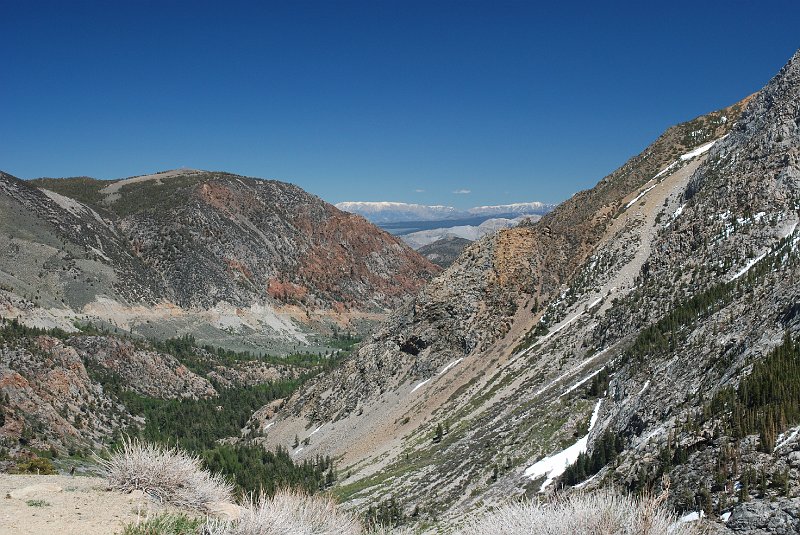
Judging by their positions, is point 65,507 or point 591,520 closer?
point 591,520

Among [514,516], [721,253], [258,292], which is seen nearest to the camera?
[514,516]

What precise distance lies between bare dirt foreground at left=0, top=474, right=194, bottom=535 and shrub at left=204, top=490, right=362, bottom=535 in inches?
80.6

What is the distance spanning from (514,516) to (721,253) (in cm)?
2483

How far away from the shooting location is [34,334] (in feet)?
232

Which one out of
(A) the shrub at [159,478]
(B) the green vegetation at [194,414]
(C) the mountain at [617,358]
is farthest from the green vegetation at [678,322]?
(B) the green vegetation at [194,414]

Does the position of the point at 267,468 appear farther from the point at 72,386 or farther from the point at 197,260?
the point at 197,260

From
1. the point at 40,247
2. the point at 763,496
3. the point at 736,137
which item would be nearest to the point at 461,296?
the point at 736,137

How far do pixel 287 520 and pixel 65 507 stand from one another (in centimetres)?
509

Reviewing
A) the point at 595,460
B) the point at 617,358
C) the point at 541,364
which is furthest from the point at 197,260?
the point at 595,460

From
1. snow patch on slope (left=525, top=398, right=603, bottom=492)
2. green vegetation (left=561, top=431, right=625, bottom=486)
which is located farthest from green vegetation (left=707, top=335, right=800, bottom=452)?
snow patch on slope (left=525, top=398, right=603, bottom=492)

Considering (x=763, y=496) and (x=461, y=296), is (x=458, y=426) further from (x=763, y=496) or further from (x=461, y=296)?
(x=763, y=496)

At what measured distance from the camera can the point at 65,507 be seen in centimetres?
1302

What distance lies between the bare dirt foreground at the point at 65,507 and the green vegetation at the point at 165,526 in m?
0.29

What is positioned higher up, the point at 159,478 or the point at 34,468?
the point at 159,478
